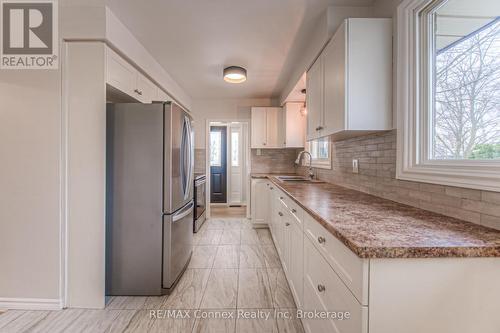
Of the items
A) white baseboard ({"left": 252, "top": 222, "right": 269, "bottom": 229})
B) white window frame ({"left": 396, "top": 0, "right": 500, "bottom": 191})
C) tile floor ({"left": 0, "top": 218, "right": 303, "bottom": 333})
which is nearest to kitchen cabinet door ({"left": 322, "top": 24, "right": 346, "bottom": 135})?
white window frame ({"left": 396, "top": 0, "right": 500, "bottom": 191})

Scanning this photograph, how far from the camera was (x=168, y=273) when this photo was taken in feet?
6.66

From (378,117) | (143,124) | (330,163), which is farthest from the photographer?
(330,163)

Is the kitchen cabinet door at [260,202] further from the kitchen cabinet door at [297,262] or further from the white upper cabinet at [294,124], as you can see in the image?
the kitchen cabinet door at [297,262]

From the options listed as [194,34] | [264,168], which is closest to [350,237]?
[194,34]

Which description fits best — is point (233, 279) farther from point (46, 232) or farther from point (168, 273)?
point (46, 232)

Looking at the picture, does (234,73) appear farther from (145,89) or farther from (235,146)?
(235,146)

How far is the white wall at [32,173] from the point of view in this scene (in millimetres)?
1831

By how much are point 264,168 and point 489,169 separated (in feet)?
12.1

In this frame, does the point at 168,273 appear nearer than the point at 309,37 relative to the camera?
Yes

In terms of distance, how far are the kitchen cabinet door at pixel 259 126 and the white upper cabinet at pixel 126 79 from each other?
1.93 meters

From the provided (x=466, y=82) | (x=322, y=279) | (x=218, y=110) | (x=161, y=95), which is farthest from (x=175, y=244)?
(x=218, y=110)

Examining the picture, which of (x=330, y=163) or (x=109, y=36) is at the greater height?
(x=109, y=36)

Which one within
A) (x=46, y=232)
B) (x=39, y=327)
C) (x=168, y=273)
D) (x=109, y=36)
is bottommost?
(x=39, y=327)

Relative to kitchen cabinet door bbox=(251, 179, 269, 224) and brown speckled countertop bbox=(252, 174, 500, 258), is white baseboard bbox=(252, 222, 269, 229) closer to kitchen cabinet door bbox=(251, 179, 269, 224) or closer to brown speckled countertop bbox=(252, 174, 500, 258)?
kitchen cabinet door bbox=(251, 179, 269, 224)
